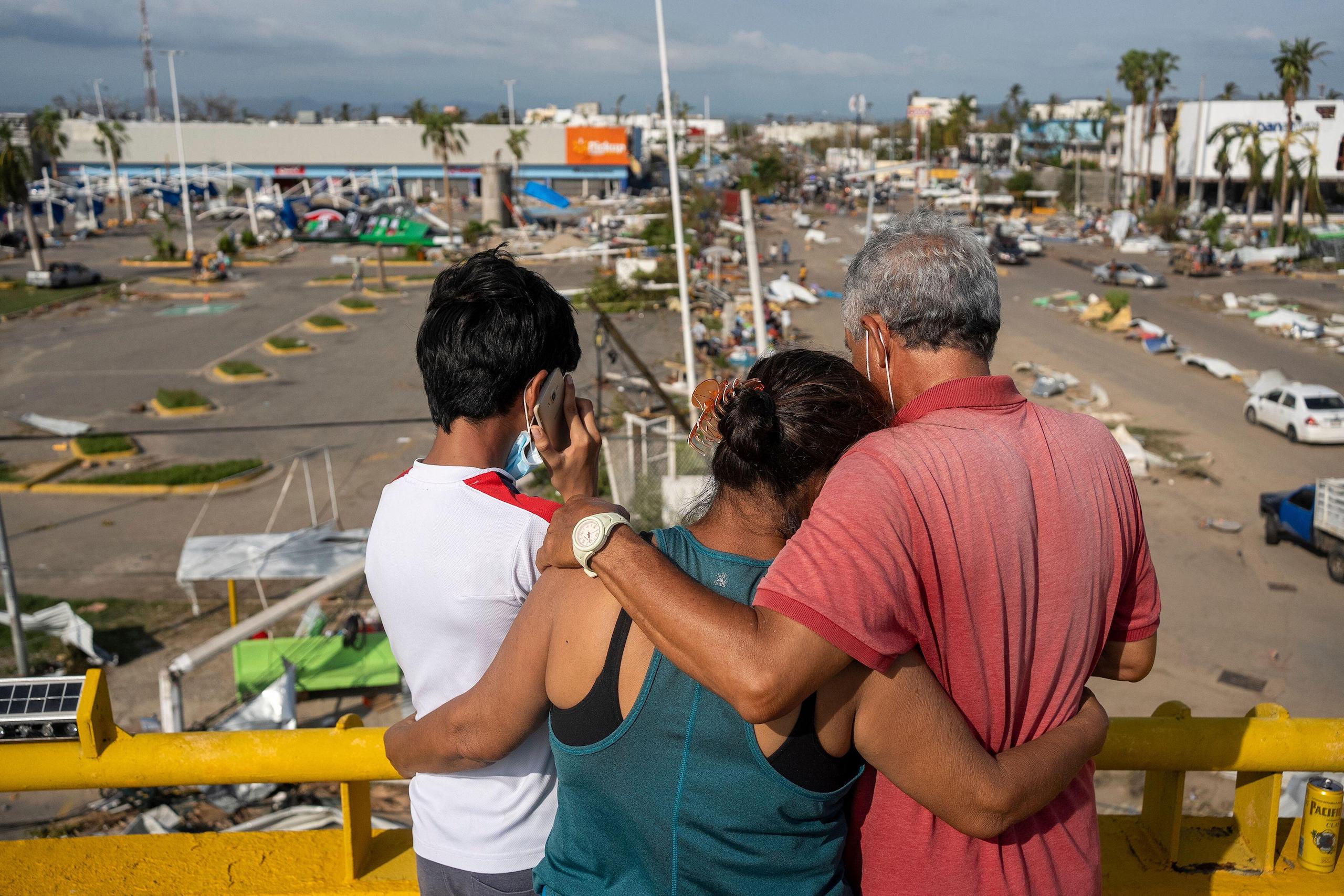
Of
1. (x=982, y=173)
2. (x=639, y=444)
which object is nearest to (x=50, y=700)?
(x=639, y=444)

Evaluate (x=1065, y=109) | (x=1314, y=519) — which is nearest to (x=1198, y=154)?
(x=1314, y=519)

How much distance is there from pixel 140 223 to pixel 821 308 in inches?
1794

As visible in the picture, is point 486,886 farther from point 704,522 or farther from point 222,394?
point 222,394

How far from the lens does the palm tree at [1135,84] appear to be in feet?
191

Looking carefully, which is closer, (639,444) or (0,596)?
(0,596)

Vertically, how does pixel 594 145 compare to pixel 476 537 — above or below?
above

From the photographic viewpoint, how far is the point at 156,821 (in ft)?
24.3

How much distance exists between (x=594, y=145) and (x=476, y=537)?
224 ft

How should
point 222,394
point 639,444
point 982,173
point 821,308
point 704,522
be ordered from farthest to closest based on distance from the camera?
point 982,173 < point 821,308 < point 222,394 < point 639,444 < point 704,522

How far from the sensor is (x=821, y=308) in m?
34.4

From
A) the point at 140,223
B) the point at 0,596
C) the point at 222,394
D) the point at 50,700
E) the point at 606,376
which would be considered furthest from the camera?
the point at 140,223

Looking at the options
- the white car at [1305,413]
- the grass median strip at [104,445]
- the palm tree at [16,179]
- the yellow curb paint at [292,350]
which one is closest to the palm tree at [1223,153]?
the white car at [1305,413]

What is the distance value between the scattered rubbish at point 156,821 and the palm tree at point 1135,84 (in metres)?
61.6

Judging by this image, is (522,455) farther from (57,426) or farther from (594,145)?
(594,145)
